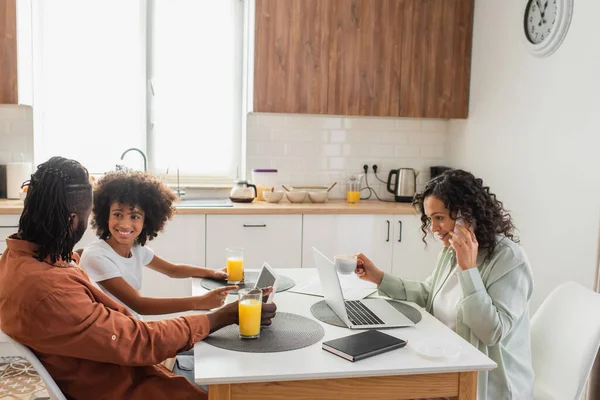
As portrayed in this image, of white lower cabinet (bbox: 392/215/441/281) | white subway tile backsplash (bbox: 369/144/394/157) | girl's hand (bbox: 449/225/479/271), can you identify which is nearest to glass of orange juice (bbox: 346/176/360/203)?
white subway tile backsplash (bbox: 369/144/394/157)

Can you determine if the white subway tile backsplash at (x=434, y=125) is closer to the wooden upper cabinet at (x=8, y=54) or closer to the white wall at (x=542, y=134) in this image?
the white wall at (x=542, y=134)

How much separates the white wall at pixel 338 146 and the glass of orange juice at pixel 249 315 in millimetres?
2524

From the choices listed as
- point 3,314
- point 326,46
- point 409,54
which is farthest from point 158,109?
point 3,314

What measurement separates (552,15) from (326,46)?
1368 millimetres

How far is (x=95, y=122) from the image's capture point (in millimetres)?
4004

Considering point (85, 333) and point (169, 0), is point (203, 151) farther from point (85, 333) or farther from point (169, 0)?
point (85, 333)

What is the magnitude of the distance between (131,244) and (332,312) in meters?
0.86

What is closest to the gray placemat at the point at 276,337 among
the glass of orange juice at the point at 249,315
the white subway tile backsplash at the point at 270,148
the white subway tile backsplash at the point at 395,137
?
the glass of orange juice at the point at 249,315

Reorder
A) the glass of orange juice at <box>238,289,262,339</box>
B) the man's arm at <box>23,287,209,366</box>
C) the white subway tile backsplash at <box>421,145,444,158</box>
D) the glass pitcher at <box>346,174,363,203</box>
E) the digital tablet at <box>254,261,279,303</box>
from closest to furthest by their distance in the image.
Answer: the man's arm at <box>23,287,209,366</box>, the glass of orange juice at <box>238,289,262,339</box>, the digital tablet at <box>254,261,279,303</box>, the glass pitcher at <box>346,174,363,203</box>, the white subway tile backsplash at <box>421,145,444,158</box>

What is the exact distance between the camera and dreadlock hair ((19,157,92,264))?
1.45 metres

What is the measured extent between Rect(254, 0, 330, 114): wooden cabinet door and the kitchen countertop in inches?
24.2

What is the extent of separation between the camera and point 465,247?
180 centimetres

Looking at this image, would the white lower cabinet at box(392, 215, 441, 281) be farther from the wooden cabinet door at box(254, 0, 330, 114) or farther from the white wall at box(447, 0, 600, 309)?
the wooden cabinet door at box(254, 0, 330, 114)

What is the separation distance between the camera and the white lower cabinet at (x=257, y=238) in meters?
3.56
